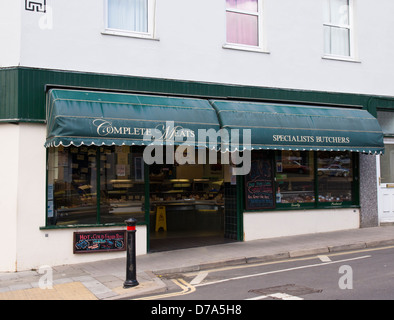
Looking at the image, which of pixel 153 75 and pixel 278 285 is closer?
pixel 278 285

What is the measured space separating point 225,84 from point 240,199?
3.08 metres

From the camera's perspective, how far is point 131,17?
11.1m

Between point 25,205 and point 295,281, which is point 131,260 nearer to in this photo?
point 295,281

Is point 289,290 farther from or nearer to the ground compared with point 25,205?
nearer to the ground

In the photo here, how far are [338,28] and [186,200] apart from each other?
23.6ft

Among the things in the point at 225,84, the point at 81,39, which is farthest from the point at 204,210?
the point at 81,39

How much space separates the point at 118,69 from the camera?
10570 millimetres

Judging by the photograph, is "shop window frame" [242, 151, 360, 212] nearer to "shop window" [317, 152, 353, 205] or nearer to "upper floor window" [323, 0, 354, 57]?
"shop window" [317, 152, 353, 205]

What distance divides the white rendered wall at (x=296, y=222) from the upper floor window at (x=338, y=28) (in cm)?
484

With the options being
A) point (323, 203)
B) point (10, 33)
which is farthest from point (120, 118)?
point (323, 203)

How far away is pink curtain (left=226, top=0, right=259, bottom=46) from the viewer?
481 inches

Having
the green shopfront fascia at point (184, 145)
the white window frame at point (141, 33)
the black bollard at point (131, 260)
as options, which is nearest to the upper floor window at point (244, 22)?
the green shopfront fascia at point (184, 145)

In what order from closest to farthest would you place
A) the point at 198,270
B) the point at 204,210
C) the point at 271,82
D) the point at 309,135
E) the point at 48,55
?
the point at 198,270, the point at 48,55, the point at 309,135, the point at 271,82, the point at 204,210

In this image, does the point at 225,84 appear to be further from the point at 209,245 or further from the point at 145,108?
the point at 209,245
